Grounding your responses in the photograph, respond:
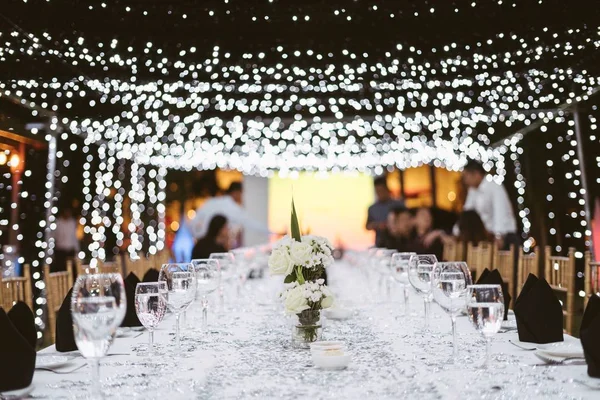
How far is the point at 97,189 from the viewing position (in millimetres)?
8414

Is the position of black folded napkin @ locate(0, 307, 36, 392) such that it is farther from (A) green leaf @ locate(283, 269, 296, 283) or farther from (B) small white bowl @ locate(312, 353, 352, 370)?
(A) green leaf @ locate(283, 269, 296, 283)

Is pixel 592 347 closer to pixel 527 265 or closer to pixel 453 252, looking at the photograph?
pixel 527 265

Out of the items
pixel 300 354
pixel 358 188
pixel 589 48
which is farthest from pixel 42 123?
pixel 358 188

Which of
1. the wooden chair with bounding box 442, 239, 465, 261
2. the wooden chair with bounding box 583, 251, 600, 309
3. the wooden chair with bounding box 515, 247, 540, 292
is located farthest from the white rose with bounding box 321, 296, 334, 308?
the wooden chair with bounding box 442, 239, 465, 261

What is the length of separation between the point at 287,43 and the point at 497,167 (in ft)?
19.9

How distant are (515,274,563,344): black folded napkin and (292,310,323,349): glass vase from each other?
1.89 ft

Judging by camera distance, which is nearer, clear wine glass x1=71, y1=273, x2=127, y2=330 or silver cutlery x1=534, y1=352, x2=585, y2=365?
clear wine glass x1=71, y1=273, x2=127, y2=330

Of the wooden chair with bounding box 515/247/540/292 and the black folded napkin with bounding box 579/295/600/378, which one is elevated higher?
the wooden chair with bounding box 515/247/540/292

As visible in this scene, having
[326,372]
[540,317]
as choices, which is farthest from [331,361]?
[540,317]

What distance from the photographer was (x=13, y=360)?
1.44 m

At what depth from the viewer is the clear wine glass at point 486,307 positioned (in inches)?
59.4

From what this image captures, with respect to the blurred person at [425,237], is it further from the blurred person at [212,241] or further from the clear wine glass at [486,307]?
the clear wine glass at [486,307]

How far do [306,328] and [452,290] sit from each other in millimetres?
458

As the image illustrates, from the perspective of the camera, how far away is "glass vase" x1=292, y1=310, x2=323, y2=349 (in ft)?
6.36
